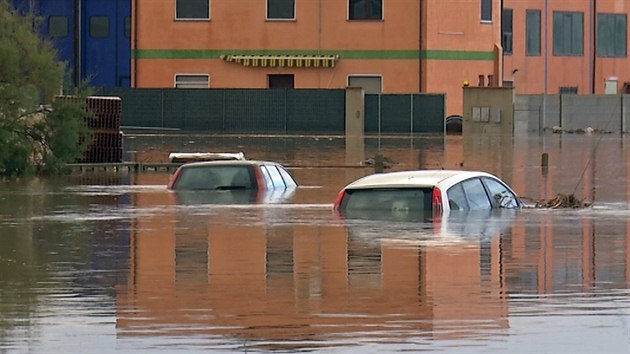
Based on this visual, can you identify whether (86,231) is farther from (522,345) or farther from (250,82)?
(250,82)

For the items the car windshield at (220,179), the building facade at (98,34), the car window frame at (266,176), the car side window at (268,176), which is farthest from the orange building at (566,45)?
the car windshield at (220,179)

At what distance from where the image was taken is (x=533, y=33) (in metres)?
79.6

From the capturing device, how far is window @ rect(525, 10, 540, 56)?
7906 cm

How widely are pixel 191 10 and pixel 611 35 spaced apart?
2549cm

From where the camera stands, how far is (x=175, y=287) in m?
14.3

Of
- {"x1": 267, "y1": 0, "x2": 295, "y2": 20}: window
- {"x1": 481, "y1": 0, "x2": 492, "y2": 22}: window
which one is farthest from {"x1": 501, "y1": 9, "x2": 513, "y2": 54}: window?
{"x1": 267, "y1": 0, "x2": 295, "y2": 20}: window

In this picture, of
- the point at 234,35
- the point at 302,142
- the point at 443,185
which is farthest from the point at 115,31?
the point at 443,185

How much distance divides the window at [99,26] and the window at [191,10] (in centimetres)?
892

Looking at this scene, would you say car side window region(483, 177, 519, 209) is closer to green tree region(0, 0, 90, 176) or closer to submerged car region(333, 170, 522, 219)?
submerged car region(333, 170, 522, 219)

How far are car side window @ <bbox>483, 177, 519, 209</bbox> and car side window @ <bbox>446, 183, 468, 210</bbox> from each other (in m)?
0.85

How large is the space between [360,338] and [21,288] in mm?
4186

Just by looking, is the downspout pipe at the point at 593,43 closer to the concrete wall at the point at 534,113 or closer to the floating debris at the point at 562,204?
the concrete wall at the point at 534,113

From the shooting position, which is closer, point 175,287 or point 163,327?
point 163,327

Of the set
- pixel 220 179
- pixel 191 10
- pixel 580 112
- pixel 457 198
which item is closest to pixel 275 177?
pixel 220 179
